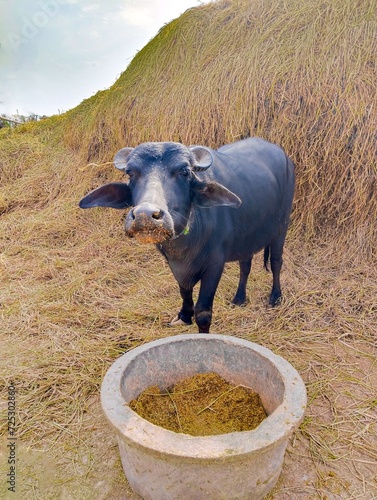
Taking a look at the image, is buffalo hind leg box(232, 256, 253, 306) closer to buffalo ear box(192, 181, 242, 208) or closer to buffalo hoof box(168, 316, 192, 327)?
buffalo hoof box(168, 316, 192, 327)

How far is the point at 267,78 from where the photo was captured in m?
4.70

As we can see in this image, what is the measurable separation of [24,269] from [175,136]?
2.56m

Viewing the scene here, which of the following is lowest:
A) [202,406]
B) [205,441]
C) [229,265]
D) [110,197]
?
[229,265]

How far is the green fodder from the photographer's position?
168 inches

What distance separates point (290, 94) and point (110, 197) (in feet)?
10.2

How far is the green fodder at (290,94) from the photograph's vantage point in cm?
426

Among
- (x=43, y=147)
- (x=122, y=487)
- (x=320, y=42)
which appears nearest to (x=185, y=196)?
(x=122, y=487)

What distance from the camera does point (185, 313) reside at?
305 cm

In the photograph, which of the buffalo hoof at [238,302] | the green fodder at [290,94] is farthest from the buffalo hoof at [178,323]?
the green fodder at [290,94]

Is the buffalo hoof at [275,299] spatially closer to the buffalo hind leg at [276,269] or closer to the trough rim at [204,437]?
the buffalo hind leg at [276,269]

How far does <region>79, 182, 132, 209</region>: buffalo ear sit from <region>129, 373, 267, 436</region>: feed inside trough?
1.08 meters

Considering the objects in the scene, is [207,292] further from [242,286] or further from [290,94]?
[290,94]

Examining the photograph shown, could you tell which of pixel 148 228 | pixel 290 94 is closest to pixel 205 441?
pixel 148 228

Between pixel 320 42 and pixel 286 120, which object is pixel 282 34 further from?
pixel 286 120
